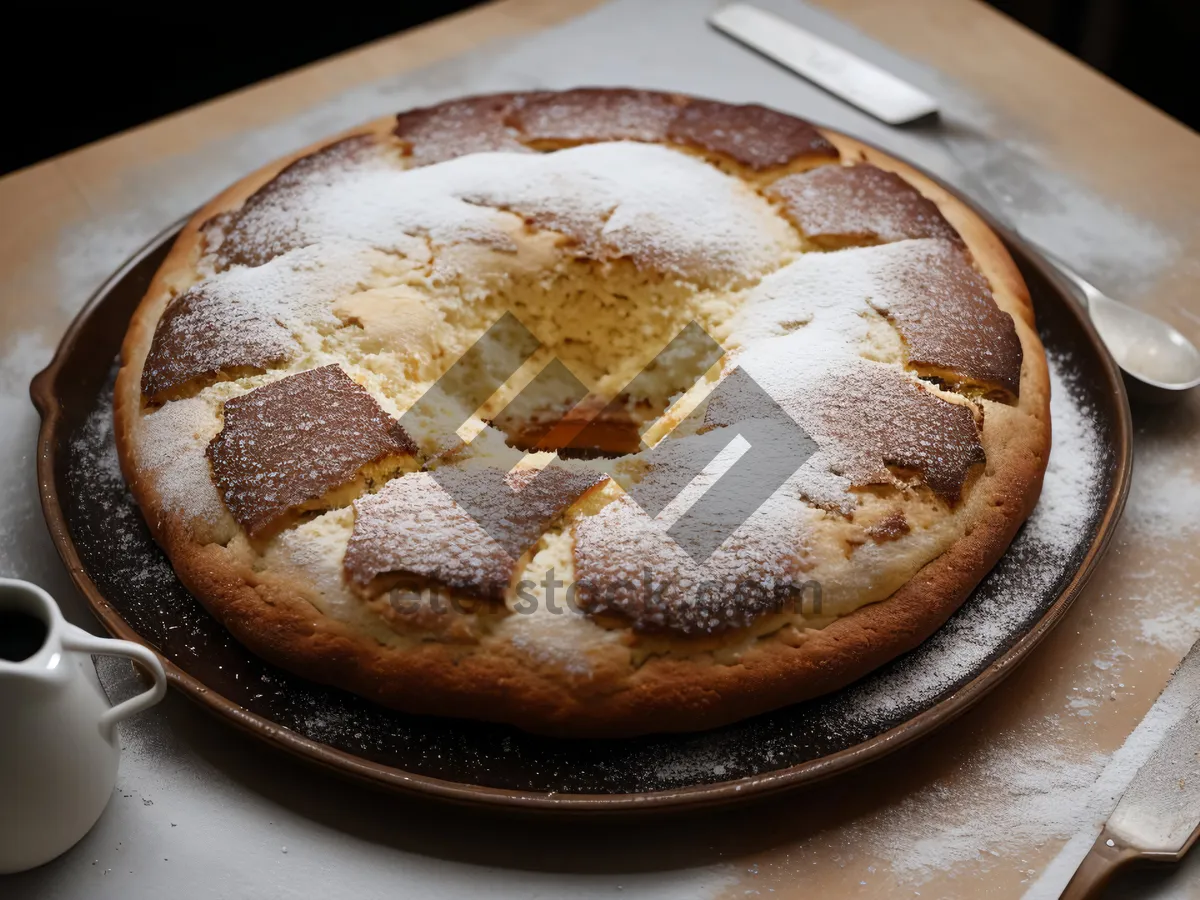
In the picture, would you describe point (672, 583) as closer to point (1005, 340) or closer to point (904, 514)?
point (904, 514)

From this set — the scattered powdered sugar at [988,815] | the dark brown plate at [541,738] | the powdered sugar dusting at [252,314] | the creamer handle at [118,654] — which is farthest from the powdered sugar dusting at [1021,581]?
the powdered sugar dusting at [252,314]

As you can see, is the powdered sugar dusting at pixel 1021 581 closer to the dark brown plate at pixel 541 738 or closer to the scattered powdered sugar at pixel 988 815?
the dark brown plate at pixel 541 738

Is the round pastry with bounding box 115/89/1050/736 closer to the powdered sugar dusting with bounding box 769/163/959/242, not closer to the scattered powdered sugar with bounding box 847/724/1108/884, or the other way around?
the powdered sugar dusting with bounding box 769/163/959/242

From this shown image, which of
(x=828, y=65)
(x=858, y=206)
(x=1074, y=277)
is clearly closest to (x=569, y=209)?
(x=858, y=206)

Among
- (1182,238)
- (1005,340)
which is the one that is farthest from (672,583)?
(1182,238)

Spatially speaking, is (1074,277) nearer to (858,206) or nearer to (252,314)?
(858,206)

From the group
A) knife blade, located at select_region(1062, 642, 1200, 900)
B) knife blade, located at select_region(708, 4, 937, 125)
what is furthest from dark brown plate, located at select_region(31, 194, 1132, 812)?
knife blade, located at select_region(708, 4, 937, 125)
